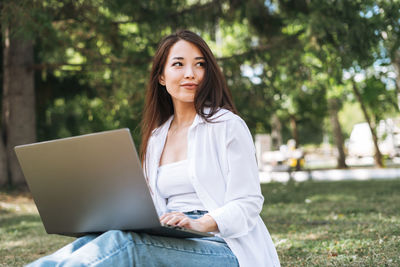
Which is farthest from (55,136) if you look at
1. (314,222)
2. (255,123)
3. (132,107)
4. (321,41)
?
(314,222)

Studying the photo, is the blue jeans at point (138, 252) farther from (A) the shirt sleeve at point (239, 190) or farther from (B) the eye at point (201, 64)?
(B) the eye at point (201, 64)

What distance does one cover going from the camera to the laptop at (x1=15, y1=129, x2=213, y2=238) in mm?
1841

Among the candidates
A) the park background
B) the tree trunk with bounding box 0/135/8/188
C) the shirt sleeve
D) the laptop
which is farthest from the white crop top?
the tree trunk with bounding box 0/135/8/188

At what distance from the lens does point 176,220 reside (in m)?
2.01

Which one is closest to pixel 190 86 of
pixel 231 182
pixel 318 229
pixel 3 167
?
pixel 231 182

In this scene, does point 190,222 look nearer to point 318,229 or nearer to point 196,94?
point 196,94

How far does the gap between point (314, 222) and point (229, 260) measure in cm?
395

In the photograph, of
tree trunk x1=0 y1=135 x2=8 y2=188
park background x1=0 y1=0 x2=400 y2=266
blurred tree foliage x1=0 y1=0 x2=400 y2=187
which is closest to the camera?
park background x1=0 y1=0 x2=400 y2=266

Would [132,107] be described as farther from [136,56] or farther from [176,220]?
[176,220]

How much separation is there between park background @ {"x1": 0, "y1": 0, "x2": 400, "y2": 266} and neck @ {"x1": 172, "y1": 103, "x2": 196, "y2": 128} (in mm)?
1910

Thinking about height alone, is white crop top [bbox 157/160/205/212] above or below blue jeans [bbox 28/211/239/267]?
above

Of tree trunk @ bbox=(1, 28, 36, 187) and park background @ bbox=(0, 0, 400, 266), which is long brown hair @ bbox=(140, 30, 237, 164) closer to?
park background @ bbox=(0, 0, 400, 266)

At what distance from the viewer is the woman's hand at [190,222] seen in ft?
6.59

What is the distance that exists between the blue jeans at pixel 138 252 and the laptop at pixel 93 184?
0.15 feet
